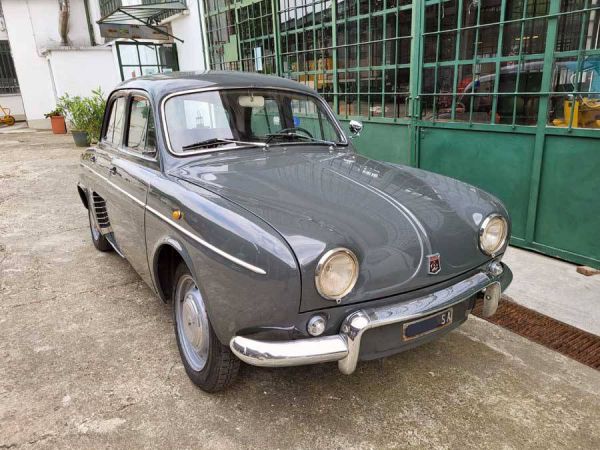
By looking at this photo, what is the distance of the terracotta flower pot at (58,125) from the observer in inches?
641

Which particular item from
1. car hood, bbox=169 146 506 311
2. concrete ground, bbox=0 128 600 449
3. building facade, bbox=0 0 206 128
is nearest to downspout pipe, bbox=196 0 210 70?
building facade, bbox=0 0 206 128

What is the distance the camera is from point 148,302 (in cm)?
360

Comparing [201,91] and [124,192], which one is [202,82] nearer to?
[201,91]

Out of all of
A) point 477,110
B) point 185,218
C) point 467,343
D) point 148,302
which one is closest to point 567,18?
point 477,110

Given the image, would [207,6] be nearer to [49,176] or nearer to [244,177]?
[49,176]

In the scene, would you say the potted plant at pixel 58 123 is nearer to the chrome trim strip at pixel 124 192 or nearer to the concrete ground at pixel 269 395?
the chrome trim strip at pixel 124 192

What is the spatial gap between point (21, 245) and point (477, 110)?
4.97 metres

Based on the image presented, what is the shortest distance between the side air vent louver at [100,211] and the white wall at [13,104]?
2029cm

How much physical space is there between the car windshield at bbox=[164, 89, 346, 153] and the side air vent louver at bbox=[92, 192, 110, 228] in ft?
4.57

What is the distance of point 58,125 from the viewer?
1645 cm

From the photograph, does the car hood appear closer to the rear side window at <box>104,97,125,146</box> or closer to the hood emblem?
the hood emblem

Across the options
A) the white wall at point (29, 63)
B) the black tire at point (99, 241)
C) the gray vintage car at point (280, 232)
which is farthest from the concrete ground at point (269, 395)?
the white wall at point (29, 63)

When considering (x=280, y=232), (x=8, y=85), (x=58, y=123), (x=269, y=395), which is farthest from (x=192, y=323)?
(x=8, y=85)

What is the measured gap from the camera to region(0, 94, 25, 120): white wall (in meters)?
20.4
